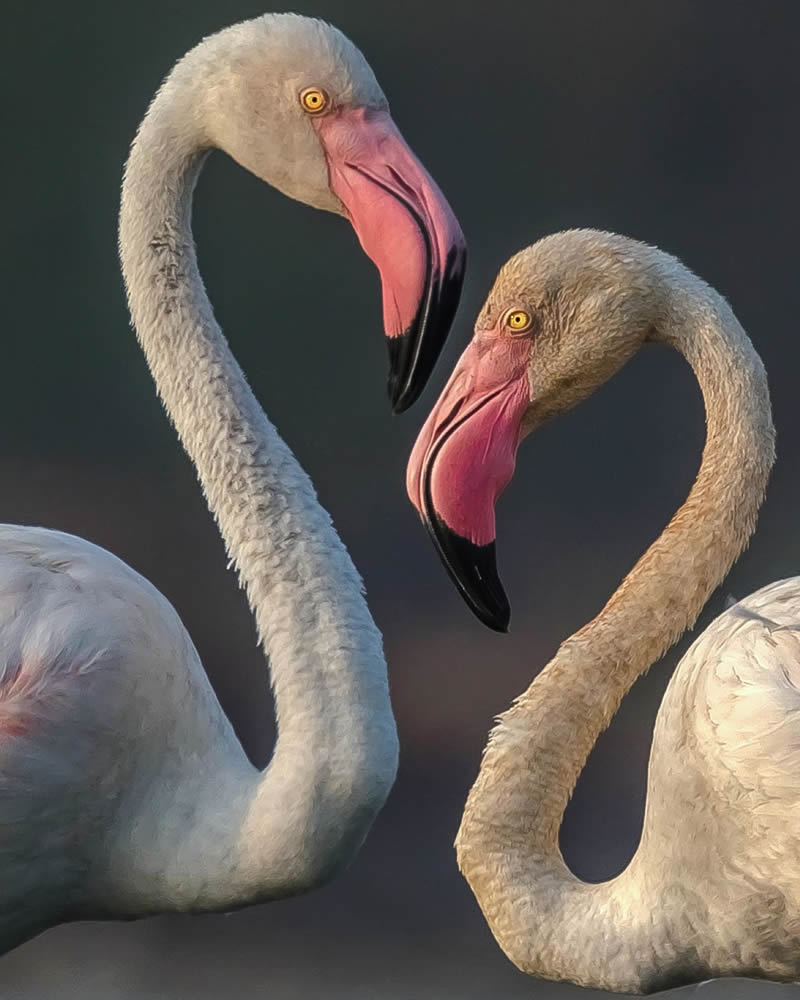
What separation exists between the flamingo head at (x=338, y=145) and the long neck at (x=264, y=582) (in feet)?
0.39

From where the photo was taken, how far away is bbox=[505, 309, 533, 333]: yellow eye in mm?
4133

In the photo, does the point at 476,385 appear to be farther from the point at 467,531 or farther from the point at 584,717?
the point at 584,717

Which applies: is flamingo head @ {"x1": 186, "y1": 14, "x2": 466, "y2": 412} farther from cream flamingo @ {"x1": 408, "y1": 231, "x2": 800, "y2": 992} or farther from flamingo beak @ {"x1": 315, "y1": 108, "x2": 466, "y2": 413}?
cream flamingo @ {"x1": 408, "y1": 231, "x2": 800, "y2": 992}

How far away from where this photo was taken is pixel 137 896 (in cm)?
384

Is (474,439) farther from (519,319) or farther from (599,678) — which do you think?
(599,678)

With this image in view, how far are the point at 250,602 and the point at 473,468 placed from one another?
590 millimetres

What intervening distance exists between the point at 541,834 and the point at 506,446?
0.86 meters

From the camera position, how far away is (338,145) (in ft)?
12.9

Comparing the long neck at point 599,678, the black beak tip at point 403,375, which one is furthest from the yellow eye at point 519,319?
the black beak tip at point 403,375

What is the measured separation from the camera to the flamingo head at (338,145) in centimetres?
378

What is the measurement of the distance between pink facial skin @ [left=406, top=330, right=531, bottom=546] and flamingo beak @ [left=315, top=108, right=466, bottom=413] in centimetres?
33

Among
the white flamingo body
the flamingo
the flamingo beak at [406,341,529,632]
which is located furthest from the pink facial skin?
the white flamingo body

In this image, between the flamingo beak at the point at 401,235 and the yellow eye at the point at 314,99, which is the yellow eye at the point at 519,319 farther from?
the yellow eye at the point at 314,99

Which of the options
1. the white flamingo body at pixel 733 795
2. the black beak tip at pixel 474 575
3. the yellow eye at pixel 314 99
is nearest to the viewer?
the white flamingo body at pixel 733 795
